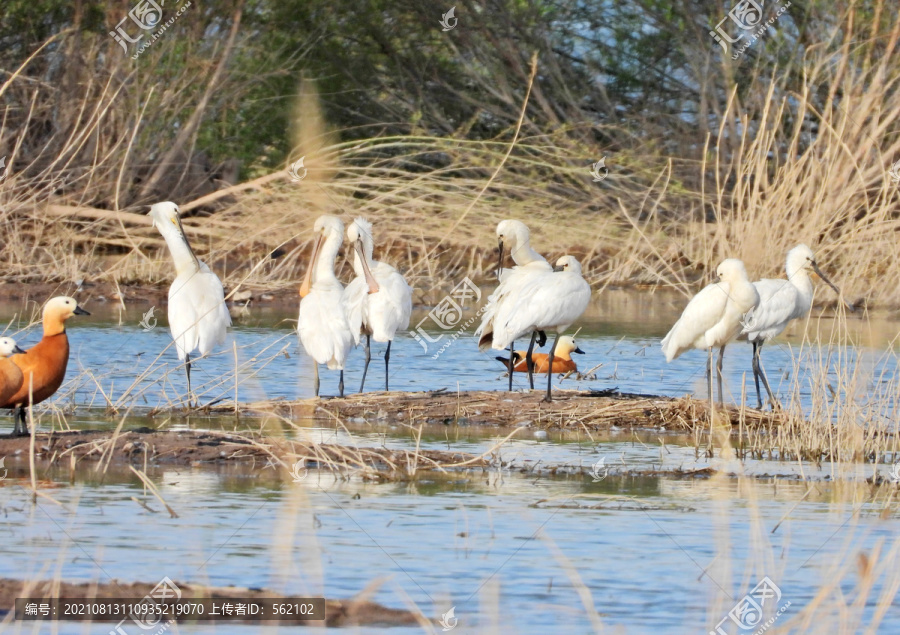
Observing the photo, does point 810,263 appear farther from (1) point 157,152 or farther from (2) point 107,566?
(1) point 157,152

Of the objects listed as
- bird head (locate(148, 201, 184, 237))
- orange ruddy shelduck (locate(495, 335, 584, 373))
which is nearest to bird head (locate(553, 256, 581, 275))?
orange ruddy shelduck (locate(495, 335, 584, 373))

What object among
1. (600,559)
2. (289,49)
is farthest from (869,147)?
(600,559)

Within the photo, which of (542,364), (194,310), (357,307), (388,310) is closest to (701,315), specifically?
(388,310)

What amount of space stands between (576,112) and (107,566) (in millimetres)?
18408

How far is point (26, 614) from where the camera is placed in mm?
5066

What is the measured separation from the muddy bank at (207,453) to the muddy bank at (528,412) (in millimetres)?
1680

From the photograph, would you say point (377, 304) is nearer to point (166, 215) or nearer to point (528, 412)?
point (528, 412)

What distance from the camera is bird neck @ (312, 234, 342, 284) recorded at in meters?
11.4

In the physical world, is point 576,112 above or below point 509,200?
above

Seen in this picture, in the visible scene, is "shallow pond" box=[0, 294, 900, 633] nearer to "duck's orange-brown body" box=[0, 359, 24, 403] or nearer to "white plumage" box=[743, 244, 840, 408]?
"duck's orange-brown body" box=[0, 359, 24, 403]

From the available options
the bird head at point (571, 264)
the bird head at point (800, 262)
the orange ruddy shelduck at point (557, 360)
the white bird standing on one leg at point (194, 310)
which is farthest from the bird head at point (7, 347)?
the bird head at point (800, 262)

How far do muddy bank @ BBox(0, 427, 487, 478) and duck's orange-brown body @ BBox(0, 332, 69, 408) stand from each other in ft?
0.84

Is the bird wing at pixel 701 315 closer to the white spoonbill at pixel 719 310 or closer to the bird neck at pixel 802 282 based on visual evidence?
the white spoonbill at pixel 719 310

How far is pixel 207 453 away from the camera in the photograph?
8258 mm
